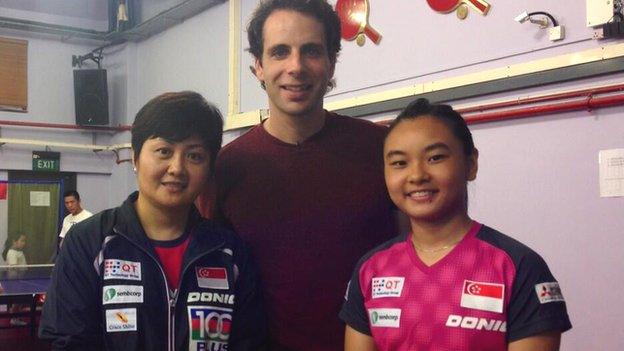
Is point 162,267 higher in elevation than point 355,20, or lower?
lower

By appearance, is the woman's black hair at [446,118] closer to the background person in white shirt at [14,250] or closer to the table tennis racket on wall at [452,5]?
the table tennis racket on wall at [452,5]

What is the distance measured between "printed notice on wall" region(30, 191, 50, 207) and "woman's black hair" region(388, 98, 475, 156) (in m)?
10.0

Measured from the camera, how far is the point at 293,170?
2.08m

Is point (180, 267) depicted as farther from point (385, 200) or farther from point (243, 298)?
point (385, 200)

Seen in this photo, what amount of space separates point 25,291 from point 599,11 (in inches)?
205

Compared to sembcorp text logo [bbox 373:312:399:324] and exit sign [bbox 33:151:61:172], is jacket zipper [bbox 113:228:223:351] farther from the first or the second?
exit sign [bbox 33:151:61:172]

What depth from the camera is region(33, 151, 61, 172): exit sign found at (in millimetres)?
10758

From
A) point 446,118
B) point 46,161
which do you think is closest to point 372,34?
point 446,118

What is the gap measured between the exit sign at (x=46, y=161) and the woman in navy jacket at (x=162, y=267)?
31.6 feet

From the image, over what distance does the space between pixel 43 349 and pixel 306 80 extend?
508cm

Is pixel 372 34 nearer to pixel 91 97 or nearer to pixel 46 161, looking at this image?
pixel 91 97

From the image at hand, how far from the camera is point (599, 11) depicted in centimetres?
411

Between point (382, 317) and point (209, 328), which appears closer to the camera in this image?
point (382, 317)

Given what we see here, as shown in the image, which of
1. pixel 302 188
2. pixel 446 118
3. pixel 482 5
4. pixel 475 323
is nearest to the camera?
pixel 475 323
